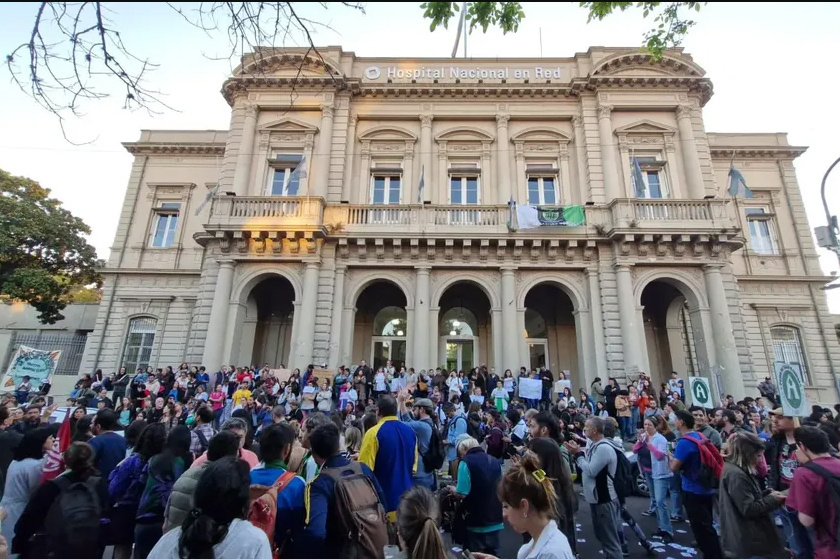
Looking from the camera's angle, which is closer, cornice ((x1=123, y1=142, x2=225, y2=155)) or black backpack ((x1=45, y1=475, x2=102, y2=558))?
black backpack ((x1=45, y1=475, x2=102, y2=558))

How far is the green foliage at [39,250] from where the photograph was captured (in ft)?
70.8

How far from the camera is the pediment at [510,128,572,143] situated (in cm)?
1984

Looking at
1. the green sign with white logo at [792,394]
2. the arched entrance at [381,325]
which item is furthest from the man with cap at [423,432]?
the arched entrance at [381,325]

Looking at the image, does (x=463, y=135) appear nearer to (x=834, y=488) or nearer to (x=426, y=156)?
(x=426, y=156)

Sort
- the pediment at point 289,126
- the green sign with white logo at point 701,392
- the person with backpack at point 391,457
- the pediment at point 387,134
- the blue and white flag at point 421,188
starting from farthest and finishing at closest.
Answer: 1. the pediment at point 387,134
2. the pediment at point 289,126
3. the blue and white flag at point 421,188
4. the green sign with white logo at point 701,392
5. the person with backpack at point 391,457

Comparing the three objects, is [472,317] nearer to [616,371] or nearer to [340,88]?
[616,371]

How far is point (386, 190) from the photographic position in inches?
781

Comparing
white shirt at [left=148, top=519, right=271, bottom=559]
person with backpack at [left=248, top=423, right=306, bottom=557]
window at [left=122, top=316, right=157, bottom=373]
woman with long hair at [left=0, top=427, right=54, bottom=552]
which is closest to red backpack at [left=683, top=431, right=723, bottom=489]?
person with backpack at [left=248, top=423, right=306, bottom=557]

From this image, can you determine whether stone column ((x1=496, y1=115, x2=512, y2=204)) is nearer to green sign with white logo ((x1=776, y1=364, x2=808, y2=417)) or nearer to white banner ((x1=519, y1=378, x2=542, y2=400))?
white banner ((x1=519, y1=378, x2=542, y2=400))

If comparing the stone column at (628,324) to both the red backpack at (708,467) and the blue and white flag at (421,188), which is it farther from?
the red backpack at (708,467)

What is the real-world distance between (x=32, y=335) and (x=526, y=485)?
101ft

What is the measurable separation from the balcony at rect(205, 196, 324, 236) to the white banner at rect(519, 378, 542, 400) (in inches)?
385

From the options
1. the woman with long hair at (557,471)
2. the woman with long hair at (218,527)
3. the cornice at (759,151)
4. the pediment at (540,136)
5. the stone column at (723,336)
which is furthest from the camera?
the cornice at (759,151)

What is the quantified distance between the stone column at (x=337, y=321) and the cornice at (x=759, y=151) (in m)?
21.4
